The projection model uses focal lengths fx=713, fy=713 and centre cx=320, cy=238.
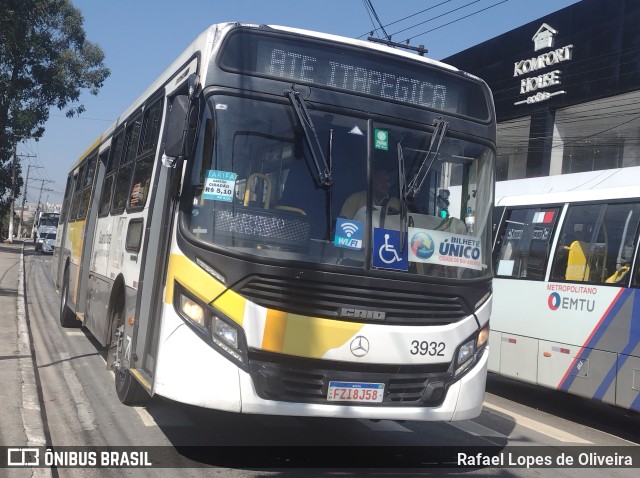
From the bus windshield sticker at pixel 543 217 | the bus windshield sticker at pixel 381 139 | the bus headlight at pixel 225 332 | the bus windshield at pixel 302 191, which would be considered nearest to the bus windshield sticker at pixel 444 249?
the bus windshield at pixel 302 191

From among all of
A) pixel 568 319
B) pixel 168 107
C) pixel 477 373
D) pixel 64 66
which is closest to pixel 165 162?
pixel 168 107

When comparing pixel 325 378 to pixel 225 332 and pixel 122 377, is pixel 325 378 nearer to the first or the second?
pixel 225 332

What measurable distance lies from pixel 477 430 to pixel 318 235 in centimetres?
363

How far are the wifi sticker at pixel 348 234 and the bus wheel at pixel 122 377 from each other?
2.69 meters

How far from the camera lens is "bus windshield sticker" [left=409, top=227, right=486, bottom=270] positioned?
17.9 ft

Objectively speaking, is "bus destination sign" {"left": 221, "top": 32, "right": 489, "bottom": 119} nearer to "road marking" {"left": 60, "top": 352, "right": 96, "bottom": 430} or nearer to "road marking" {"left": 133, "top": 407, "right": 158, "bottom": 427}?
"road marking" {"left": 133, "top": 407, "right": 158, "bottom": 427}

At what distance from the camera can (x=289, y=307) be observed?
4.97 m

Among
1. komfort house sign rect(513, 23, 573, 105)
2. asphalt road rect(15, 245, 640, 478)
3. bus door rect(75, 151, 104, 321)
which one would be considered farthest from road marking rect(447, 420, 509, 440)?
komfort house sign rect(513, 23, 573, 105)

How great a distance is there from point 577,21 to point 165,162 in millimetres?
20703

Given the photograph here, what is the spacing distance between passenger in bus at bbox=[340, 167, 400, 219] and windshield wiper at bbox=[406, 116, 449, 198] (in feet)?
0.48

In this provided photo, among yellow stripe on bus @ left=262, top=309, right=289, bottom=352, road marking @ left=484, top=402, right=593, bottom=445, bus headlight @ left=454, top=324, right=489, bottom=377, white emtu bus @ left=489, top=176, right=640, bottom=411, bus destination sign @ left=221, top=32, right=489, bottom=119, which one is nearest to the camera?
yellow stripe on bus @ left=262, top=309, right=289, bottom=352

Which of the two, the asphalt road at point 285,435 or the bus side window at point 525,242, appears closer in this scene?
the asphalt road at point 285,435

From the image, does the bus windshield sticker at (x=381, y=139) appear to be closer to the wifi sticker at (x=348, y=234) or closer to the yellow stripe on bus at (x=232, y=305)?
the wifi sticker at (x=348, y=234)

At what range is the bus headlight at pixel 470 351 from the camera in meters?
5.57
